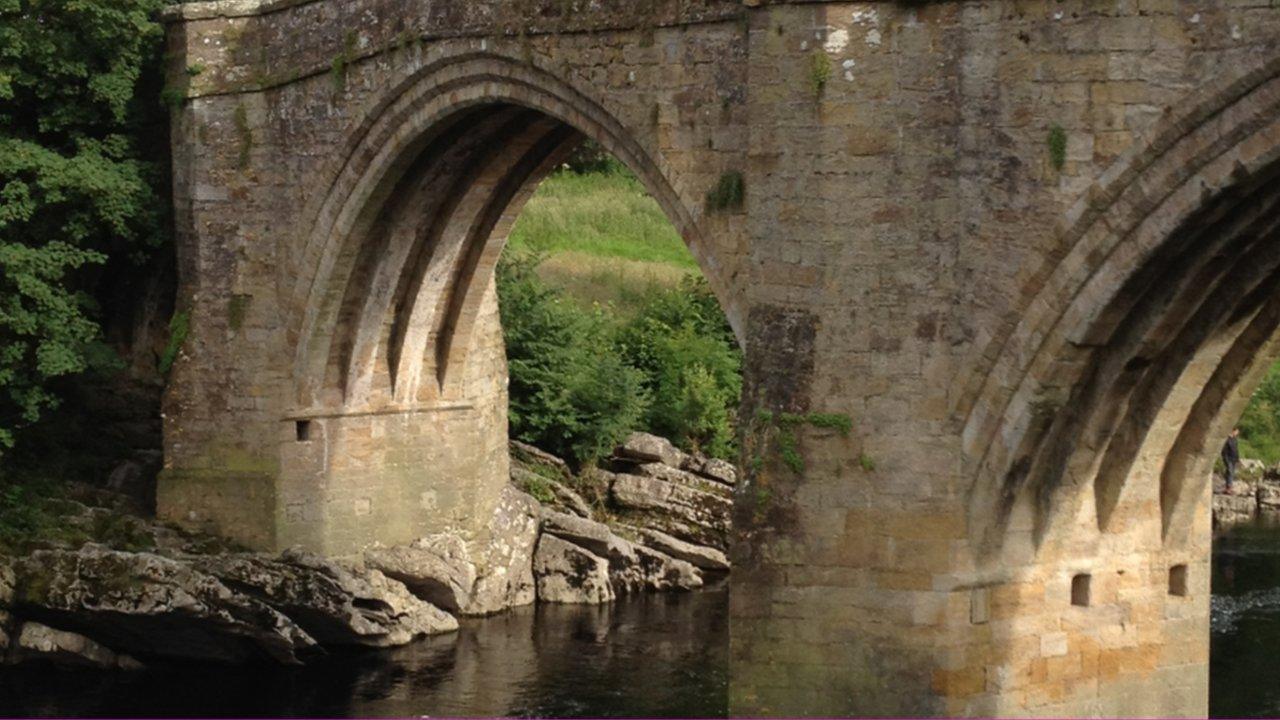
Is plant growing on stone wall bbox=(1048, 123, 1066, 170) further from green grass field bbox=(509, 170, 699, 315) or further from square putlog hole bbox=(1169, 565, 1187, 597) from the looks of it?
green grass field bbox=(509, 170, 699, 315)

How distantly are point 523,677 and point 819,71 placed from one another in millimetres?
7078

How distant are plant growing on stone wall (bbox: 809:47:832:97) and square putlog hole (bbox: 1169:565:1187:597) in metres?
4.22

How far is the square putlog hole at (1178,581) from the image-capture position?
1703 cm

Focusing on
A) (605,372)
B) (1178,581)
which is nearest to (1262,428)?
(605,372)

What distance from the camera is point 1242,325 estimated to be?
620 inches

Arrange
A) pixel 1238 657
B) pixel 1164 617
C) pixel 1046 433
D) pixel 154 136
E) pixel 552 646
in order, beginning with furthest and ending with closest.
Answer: pixel 154 136
pixel 552 646
pixel 1238 657
pixel 1164 617
pixel 1046 433

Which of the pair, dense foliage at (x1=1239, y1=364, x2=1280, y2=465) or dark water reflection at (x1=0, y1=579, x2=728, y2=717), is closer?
dark water reflection at (x1=0, y1=579, x2=728, y2=717)

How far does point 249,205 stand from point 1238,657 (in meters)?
9.40

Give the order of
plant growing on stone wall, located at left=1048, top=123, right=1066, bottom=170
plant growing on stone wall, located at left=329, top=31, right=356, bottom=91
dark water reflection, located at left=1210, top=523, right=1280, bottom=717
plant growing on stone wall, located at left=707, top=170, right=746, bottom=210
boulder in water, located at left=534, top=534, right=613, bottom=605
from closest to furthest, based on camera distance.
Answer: plant growing on stone wall, located at left=1048, top=123, right=1066, bottom=170 → plant growing on stone wall, located at left=707, top=170, right=746, bottom=210 → dark water reflection, located at left=1210, top=523, right=1280, bottom=717 → plant growing on stone wall, located at left=329, top=31, right=356, bottom=91 → boulder in water, located at left=534, top=534, right=613, bottom=605

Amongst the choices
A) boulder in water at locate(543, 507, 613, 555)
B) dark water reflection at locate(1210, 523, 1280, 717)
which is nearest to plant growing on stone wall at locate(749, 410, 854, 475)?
dark water reflection at locate(1210, 523, 1280, 717)

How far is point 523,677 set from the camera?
816 inches

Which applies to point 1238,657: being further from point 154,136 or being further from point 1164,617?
point 154,136

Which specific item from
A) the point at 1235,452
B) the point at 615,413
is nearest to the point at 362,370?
the point at 615,413

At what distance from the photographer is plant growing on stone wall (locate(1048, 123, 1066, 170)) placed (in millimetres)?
14641
